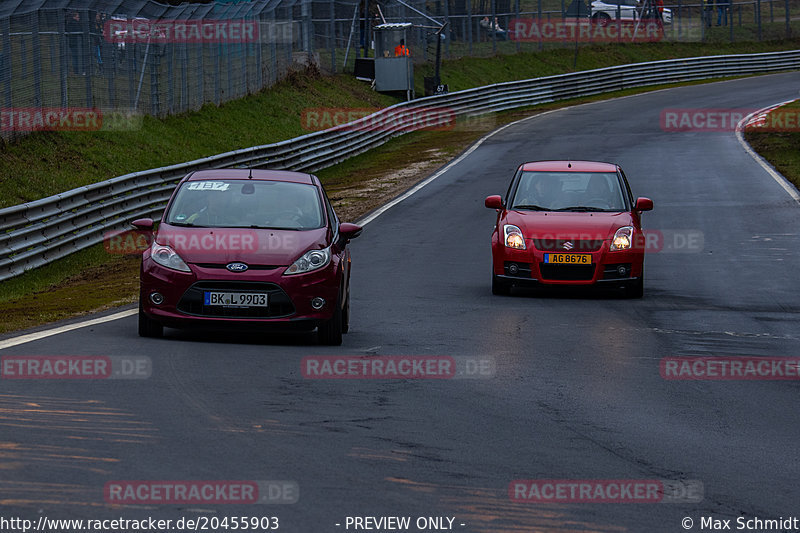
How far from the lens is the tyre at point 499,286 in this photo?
15953mm

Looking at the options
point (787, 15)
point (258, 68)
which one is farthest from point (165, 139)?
point (787, 15)

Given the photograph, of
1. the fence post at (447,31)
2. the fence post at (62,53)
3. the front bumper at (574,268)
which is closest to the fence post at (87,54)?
the fence post at (62,53)

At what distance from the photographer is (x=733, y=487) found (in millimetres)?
6508

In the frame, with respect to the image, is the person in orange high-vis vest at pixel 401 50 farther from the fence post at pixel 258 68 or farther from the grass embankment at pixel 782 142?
the grass embankment at pixel 782 142

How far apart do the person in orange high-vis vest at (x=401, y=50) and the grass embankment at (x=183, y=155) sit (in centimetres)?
187

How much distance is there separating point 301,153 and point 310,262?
21787 mm

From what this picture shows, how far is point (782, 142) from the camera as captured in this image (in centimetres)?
3825

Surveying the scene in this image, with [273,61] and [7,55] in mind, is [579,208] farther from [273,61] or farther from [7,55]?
[273,61]

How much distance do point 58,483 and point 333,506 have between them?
134 cm

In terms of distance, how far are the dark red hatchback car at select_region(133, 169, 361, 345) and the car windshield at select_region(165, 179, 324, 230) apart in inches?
0.7

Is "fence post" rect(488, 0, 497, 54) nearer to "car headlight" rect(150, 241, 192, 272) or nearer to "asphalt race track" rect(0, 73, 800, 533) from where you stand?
"asphalt race track" rect(0, 73, 800, 533)

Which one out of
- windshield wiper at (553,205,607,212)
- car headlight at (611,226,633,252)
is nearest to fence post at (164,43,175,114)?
windshield wiper at (553,205,607,212)

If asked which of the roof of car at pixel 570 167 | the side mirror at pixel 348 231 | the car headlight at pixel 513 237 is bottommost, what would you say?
the car headlight at pixel 513 237

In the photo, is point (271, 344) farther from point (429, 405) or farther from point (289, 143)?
point (289, 143)
